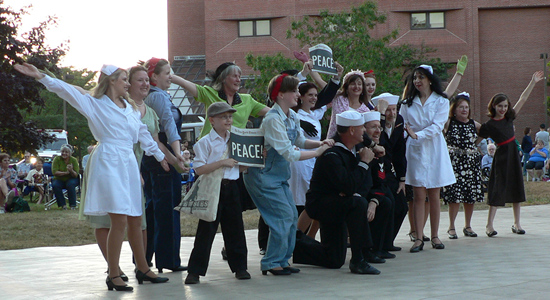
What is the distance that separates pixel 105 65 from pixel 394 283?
10.1 feet

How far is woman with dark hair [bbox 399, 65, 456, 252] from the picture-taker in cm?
820

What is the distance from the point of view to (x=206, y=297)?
5.47 metres

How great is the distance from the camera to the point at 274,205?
6488 millimetres

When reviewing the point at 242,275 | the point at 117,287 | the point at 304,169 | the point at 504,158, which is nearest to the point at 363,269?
the point at 242,275

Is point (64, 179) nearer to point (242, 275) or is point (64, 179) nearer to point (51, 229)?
point (51, 229)

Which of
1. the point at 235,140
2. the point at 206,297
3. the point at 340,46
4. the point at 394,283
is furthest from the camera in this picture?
the point at 340,46

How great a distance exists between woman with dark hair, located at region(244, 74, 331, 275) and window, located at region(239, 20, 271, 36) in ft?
133

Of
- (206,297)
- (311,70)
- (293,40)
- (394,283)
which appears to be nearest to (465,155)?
(311,70)

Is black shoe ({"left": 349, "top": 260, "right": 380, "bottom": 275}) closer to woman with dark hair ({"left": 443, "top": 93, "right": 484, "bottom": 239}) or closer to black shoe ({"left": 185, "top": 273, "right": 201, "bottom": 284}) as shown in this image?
black shoe ({"left": 185, "top": 273, "right": 201, "bottom": 284})

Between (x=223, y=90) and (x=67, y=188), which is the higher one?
(x=223, y=90)

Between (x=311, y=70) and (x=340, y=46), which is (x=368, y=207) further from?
(x=340, y=46)

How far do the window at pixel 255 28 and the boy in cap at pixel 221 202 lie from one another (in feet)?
135

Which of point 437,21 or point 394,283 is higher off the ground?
point 437,21

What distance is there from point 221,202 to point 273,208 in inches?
19.7
